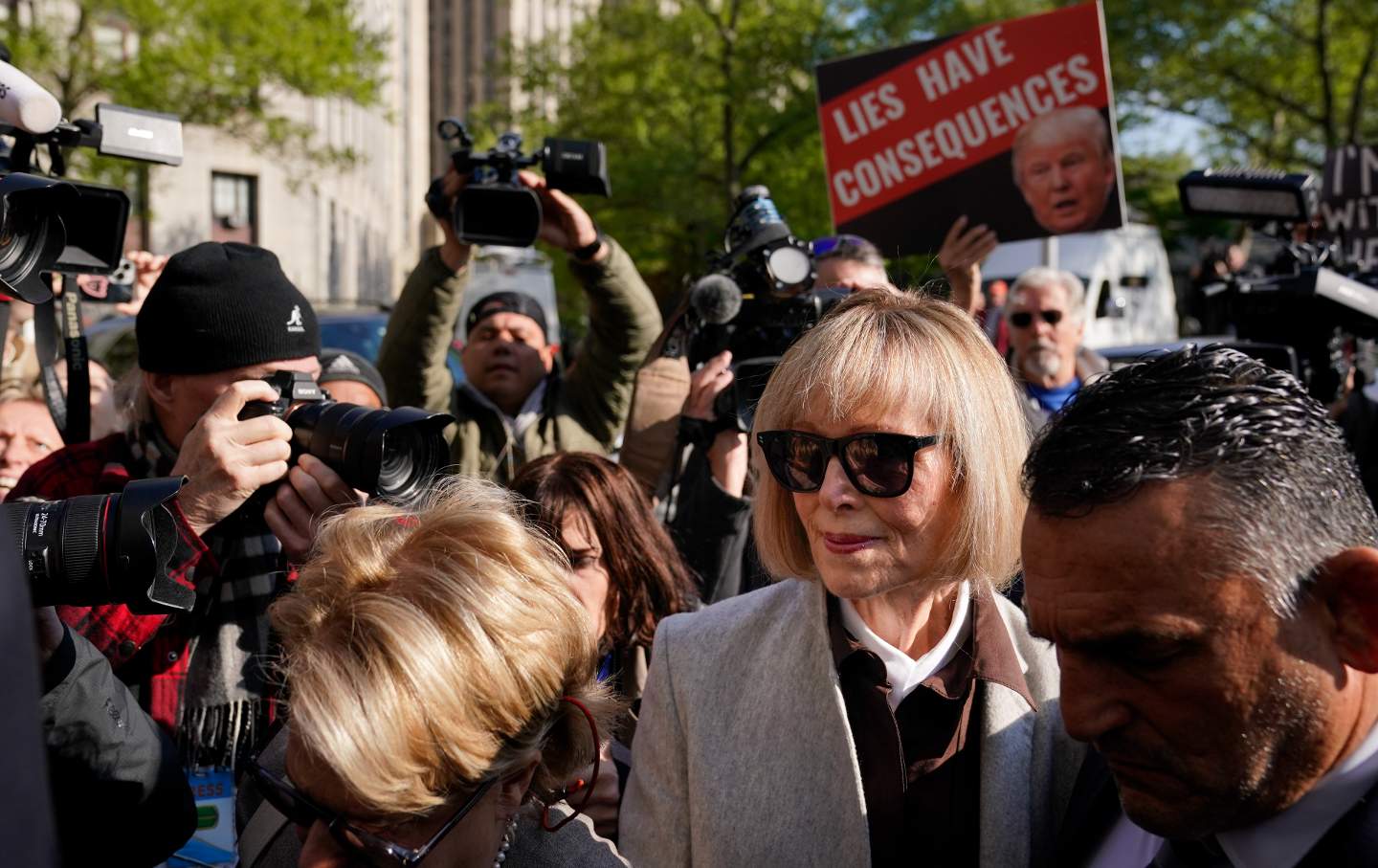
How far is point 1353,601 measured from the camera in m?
1.41

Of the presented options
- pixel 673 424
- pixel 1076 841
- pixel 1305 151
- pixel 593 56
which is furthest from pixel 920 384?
pixel 1305 151

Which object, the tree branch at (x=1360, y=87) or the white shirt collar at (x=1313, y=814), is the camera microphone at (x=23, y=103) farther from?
the tree branch at (x=1360, y=87)

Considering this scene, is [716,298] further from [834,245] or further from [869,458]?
[869,458]

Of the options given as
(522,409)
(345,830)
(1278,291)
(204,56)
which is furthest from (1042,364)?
(204,56)

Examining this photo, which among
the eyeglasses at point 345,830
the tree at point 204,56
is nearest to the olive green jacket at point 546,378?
the eyeglasses at point 345,830

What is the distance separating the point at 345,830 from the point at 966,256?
3.26 m

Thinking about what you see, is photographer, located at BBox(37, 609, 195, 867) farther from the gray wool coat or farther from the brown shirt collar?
the brown shirt collar

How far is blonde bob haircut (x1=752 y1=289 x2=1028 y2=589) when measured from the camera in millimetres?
2125

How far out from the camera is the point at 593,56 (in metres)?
21.6

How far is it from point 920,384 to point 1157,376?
1.92 feet

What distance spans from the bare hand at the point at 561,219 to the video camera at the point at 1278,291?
1.89 meters

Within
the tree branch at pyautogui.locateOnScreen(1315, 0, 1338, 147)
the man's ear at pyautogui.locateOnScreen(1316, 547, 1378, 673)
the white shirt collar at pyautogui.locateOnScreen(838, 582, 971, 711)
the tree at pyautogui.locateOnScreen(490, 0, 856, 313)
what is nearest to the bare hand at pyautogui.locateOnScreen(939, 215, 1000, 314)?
the white shirt collar at pyautogui.locateOnScreen(838, 582, 971, 711)

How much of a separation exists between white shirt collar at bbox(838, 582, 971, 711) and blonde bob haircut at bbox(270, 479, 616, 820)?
0.45 m

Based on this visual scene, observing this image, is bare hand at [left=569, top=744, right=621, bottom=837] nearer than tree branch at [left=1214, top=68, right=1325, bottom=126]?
Yes
